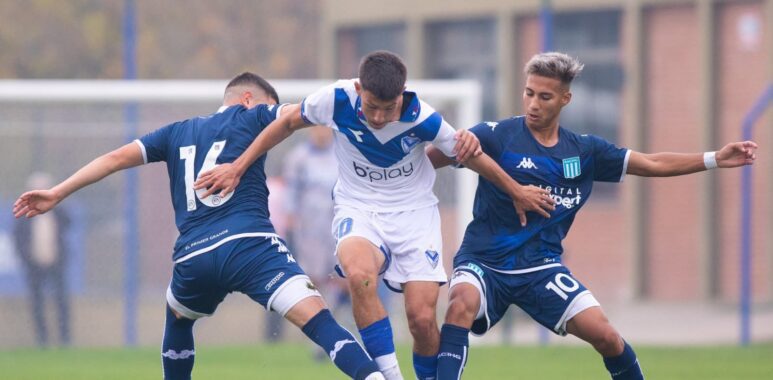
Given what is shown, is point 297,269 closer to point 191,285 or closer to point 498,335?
point 191,285

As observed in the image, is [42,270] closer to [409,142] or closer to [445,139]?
[409,142]

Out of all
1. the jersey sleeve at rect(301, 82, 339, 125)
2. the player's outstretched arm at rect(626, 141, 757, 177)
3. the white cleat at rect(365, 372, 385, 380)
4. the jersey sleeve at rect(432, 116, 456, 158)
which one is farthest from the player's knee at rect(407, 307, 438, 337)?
the player's outstretched arm at rect(626, 141, 757, 177)

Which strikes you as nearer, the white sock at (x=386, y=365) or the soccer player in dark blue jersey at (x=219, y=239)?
the soccer player in dark blue jersey at (x=219, y=239)

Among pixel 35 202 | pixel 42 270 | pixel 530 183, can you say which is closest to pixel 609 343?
pixel 530 183

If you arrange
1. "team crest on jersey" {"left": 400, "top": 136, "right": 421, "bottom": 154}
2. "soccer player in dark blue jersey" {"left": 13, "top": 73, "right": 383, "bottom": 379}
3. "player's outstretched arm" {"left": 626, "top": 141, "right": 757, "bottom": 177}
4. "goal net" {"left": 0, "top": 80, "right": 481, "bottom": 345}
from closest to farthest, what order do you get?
1. "soccer player in dark blue jersey" {"left": 13, "top": 73, "right": 383, "bottom": 379}
2. "team crest on jersey" {"left": 400, "top": 136, "right": 421, "bottom": 154}
3. "player's outstretched arm" {"left": 626, "top": 141, "right": 757, "bottom": 177}
4. "goal net" {"left": 0, "top": 80, "right": 481, "bottom": 345}

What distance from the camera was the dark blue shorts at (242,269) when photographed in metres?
6.67

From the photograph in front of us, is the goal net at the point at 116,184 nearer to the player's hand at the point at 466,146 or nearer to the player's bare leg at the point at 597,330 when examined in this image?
the player's bare leg at the point at 597,330

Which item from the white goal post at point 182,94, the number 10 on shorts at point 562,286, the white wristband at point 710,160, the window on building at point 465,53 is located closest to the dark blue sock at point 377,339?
the number 10 on shorts at point 562,286

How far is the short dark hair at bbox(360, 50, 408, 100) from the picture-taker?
21.8ft

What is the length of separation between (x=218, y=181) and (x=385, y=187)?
93cm

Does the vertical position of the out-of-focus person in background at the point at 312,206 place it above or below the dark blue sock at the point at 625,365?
above

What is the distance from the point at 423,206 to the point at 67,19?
11942mm

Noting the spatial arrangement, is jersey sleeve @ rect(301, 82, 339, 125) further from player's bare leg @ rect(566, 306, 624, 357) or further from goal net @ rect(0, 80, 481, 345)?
goal net @ rect(0, 80, 481, 345)

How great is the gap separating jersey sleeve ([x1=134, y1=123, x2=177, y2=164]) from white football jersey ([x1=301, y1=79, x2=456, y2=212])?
2.48ft
